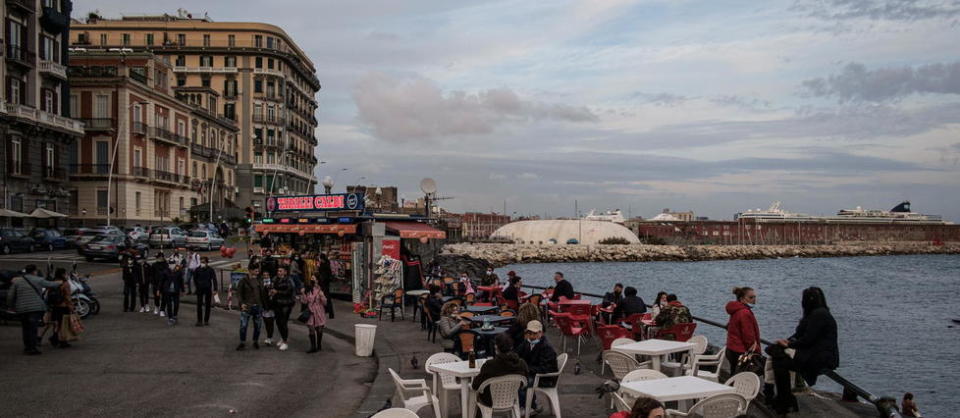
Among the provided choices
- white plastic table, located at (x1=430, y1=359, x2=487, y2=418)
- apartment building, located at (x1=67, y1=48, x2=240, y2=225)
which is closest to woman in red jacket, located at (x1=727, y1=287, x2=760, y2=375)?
white plastic table, located at (x1=430, y1=359, x2=487, y2=418)

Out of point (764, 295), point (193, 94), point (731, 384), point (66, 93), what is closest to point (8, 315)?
point (731, 384)

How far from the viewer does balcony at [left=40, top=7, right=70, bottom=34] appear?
4562 centimetres

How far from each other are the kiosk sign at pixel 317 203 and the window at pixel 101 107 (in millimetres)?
32770

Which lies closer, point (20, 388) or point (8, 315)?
point (20, 388)

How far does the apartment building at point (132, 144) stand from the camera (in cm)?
5484

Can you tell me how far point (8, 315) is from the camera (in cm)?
1897

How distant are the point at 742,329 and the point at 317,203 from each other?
734 inches

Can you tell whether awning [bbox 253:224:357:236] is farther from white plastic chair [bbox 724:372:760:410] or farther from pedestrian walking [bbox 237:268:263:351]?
white plastic chair [bbox 724:372:760:410]

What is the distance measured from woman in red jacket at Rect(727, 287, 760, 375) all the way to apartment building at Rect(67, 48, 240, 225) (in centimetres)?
4554

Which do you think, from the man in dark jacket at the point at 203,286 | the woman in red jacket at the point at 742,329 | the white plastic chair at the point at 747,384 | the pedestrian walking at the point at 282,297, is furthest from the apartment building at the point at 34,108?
the white plastic chair at the point at 747,384

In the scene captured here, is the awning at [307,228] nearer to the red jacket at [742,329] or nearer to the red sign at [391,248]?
the red sign at [391,248]

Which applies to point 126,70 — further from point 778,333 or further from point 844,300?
point 844,300

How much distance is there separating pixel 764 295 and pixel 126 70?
52.1 metres

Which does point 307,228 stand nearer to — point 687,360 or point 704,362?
point 687,360
